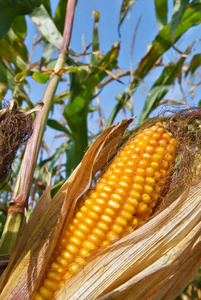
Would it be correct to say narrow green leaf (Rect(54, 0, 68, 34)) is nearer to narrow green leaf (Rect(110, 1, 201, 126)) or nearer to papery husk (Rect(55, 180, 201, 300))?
narrow green leaf (Rect(110, 1, 201, 126))

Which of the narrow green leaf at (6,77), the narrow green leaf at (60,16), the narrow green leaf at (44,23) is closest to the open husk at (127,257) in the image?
the narrow green leaf at (6,77)

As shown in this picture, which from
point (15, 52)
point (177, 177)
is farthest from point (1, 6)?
point (177, 177)

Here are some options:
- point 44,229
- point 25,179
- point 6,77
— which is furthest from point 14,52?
point 44,229

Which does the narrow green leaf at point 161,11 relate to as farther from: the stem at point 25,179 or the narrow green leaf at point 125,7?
the stem at point 25,179

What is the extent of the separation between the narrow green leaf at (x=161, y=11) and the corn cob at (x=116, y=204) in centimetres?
158

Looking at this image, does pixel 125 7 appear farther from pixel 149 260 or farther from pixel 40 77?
pixel 149 260

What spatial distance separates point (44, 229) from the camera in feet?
2.84

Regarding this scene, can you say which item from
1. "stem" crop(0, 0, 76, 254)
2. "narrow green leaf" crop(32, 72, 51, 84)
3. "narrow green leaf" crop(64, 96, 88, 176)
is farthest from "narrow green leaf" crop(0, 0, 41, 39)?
"narrow green leaf" crop(64, 96, 88, 176)

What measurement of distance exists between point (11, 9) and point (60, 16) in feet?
1.73

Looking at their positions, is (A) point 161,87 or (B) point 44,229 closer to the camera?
(B) point 44,229

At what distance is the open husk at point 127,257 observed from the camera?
29.8 inches

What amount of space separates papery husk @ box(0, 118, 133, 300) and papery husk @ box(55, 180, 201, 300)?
0.31ft

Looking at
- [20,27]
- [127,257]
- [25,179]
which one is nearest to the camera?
[127,257]

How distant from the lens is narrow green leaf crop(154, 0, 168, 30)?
7.32 feet
